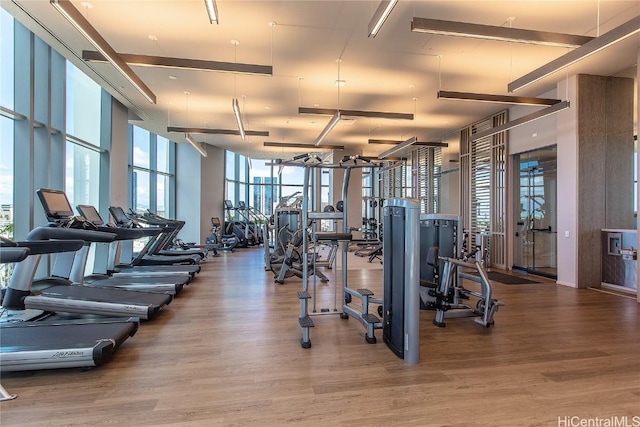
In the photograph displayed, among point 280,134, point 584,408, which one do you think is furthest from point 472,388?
point 280,134

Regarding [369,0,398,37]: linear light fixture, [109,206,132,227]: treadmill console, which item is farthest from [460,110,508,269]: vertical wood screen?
[109,206,132,227]: treadmill console

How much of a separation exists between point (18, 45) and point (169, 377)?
A: 515cm

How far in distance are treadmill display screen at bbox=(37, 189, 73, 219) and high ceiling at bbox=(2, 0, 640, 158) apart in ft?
7.16

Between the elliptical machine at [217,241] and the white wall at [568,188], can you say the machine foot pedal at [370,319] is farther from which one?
the elliptical machine at [217,241]

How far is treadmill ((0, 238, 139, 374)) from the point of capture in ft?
7.52

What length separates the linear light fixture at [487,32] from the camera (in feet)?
10.7

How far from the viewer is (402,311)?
2.73 m

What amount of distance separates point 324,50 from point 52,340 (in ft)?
15.2

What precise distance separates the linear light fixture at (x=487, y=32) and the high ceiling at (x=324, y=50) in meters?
0.50

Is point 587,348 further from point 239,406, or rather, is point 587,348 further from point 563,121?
point 563,121

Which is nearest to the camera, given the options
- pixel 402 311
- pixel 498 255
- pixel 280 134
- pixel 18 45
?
pixel 402 311

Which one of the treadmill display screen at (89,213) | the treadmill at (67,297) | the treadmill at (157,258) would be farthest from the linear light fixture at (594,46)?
the treadmill at (157,258)

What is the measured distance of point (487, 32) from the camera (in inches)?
134

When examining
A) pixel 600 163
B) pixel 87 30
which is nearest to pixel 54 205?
pixel 87 30
